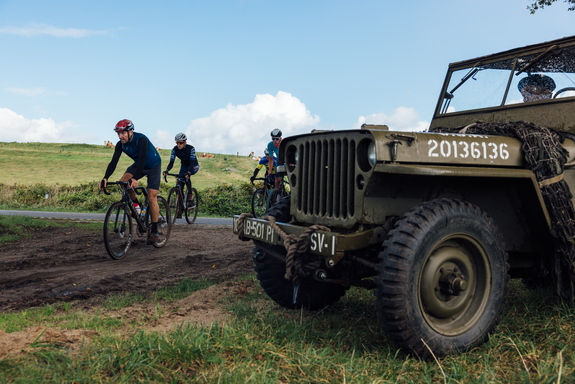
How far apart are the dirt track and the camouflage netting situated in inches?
143

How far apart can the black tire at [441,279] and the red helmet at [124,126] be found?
5053 millimetres

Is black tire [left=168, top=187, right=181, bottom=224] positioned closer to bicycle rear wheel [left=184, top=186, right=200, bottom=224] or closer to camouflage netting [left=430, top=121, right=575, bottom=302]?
bicycle rear wheel [left=184, top=186, right=200, bottom=224]

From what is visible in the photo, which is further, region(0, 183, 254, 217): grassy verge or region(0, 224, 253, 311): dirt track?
region(0, 183, 254, 217): grassy verge

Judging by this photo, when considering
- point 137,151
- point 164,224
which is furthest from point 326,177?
point 164,224

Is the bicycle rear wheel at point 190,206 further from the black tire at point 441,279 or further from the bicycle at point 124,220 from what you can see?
the black tire at point 441,279

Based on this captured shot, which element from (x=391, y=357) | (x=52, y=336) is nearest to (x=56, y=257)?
(x=52, y=336)

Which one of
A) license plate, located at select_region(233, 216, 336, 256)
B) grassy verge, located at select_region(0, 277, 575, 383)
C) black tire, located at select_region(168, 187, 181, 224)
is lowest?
grassy verge, located at select_region(0, 277, 575, 383)

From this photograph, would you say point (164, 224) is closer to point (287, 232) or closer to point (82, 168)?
point (287, 232)

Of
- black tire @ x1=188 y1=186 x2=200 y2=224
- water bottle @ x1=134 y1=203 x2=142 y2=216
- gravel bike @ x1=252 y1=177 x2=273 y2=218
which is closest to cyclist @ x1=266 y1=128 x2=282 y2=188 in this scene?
gravel bike @ x1=252 y1=177 x2=273 y2=218

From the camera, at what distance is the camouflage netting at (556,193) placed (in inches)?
143

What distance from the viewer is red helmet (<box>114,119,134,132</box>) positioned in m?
6.83

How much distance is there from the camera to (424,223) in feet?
9.79

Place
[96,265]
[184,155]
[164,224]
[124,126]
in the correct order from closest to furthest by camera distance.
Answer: [96,265] → [124,126] → [164,224] → [184,155]

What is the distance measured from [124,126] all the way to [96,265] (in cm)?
207
